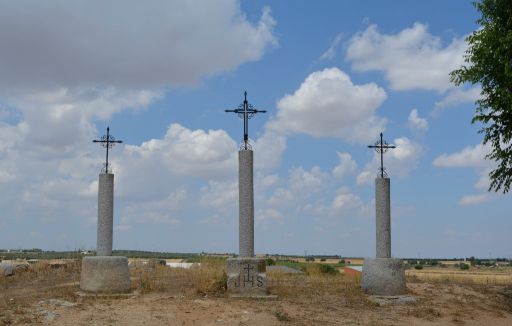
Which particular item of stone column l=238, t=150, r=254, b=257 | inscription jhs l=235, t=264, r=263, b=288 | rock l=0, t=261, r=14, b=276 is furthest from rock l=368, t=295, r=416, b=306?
rock l=0, t=261, r=14, b=276

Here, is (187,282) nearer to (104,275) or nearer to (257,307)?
(104,275)

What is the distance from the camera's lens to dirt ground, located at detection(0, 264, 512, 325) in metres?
14.2

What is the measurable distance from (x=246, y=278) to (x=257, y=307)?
1741 millimetres

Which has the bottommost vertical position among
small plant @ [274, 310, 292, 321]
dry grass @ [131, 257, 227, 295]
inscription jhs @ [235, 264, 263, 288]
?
small plant @ [274, 310, 292, 321]

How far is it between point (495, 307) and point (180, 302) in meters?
9.51

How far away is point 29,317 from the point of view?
1399 cm

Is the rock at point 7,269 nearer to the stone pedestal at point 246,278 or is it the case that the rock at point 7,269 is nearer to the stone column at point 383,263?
the stone pedestal at point 246,278

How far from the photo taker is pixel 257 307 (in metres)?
15.6

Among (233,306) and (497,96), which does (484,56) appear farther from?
(233,306)

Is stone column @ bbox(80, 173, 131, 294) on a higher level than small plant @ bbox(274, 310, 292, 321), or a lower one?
higher

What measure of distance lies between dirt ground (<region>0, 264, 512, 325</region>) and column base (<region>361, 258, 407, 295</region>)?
0.47 m

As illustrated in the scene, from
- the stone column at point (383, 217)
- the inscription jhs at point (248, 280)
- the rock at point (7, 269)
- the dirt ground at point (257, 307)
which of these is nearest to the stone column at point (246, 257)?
the inscription jhs at point (248, 280)

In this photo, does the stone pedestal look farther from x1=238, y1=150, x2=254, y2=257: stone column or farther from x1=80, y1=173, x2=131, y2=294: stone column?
x1=80, y1=173, x2=131, y2=294: stone column

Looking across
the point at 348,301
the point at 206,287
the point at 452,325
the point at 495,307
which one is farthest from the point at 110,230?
the point at 495,307
